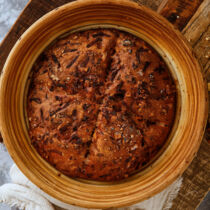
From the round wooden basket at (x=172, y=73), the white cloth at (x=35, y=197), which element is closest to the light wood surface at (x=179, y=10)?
the round wooden basket at (x=172, y=73)

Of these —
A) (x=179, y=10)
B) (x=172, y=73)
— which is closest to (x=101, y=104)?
(x=172, y=73)

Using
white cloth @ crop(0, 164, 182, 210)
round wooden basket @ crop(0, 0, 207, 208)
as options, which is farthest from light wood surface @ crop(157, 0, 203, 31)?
white cloth @ crop(0, 164, 182, 210)

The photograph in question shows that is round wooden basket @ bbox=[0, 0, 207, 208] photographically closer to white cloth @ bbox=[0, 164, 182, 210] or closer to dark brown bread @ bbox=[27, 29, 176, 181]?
dark brown bread @ bbox=[27, 29, 176, 181]

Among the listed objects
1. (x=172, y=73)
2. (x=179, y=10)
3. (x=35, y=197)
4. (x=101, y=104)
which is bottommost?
(x=35, y=197)

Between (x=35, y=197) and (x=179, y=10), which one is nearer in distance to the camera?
(x=179, y=10)

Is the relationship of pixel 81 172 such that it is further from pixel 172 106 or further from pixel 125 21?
pixel 125 21

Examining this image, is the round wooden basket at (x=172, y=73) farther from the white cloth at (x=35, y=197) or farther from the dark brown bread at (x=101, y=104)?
the white cloth at (x=35, y=197)

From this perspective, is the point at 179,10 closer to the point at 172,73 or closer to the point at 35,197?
the point at 172,73
